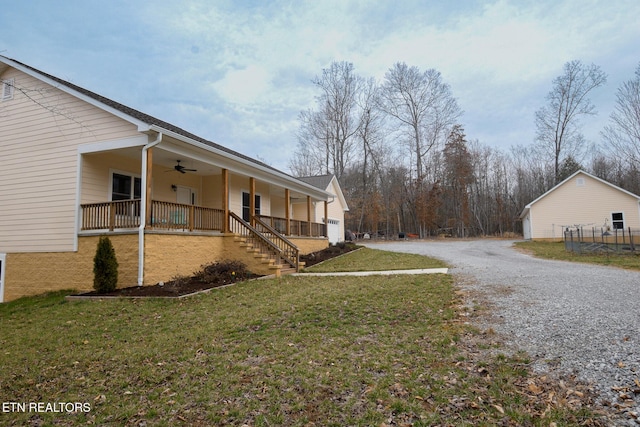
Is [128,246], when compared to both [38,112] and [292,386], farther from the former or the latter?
[292,386]

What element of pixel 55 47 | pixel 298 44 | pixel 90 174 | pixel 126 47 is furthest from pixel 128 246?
pixel 298 44

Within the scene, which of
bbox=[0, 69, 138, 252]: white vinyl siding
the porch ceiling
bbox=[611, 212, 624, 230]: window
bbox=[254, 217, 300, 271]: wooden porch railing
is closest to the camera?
bbox=[0, 69, 138, 252]: white vinyl siding

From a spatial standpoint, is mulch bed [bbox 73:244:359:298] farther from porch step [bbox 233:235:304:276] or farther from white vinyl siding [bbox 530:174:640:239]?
white vinyl siding [bbox 530:174:640:239]

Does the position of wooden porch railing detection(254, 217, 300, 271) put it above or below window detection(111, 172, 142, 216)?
below

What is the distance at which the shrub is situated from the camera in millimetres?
9312

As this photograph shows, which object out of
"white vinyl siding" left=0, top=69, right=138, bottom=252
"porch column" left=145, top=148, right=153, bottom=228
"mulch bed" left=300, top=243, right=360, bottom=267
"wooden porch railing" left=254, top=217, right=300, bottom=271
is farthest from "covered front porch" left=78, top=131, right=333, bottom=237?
"mulch bed" left=300, top=243, right=360, bottom=267

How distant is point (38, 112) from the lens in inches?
457

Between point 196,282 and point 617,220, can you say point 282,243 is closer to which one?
point 196,282

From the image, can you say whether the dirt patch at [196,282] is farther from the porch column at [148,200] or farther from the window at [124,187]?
the window at [124,187]

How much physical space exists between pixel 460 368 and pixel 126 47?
13.6 meters

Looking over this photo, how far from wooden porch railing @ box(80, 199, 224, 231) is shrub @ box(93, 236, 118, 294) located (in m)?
0.83

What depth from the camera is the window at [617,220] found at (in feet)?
86.8

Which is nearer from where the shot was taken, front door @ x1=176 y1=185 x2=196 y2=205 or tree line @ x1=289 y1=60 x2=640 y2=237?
front door @ x1=176 y1=185 x2=196 y2=205

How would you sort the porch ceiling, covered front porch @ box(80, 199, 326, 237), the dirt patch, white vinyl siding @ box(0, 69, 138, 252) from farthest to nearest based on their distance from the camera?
the porch ceiling < white vinyl siding @ box(0, 69, 138, 252) < covered front porch @ box(80, 199, 326, 237) < the dirt patch
